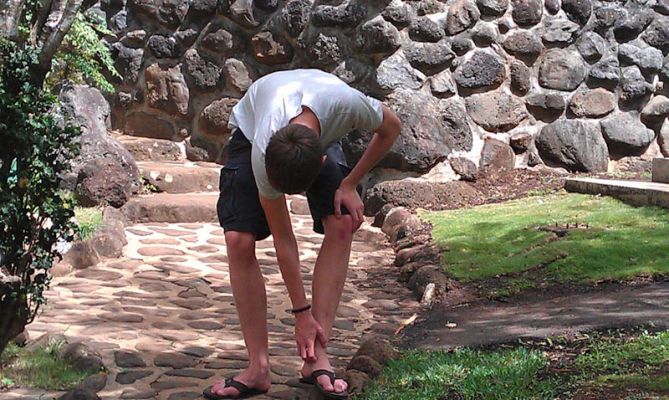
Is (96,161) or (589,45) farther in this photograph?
(589,45)

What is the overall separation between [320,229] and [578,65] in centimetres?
541

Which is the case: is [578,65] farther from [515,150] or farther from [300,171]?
[300,171]

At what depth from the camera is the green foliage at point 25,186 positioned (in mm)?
3492

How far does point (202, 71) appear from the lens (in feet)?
29.8

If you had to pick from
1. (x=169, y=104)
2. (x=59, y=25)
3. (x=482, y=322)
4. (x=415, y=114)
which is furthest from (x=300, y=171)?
(x=169, y=104)

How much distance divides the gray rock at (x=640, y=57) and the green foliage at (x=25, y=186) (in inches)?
243

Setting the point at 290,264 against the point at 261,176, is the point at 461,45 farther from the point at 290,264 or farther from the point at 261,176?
the point at 261,176

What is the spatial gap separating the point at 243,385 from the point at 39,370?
0.84m

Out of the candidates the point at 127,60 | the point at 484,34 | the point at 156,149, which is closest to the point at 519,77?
the point at 484,34

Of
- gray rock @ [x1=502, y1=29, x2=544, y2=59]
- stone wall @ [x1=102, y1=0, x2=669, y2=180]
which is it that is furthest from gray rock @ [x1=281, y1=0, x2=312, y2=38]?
gray rock @ [x1=502, y1=29, x2=544, y2=59]

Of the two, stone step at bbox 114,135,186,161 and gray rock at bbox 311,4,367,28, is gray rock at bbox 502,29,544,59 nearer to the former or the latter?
gray rock at bbox 311,4,367,28

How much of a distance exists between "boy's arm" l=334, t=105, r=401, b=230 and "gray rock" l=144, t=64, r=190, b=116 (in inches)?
233

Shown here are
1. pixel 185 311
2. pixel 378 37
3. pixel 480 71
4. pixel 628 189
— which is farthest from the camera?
pixel 480 71

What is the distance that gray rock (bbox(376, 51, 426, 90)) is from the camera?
7.98 metres
